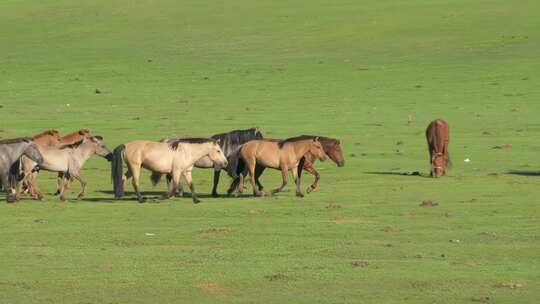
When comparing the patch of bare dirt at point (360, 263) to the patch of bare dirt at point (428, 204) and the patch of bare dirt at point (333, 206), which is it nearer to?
the patch of bare dirt at point (333, 206)

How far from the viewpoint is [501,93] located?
3959 cm

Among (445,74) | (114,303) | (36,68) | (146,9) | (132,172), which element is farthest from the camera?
(146,9)

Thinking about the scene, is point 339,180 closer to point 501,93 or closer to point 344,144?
point 344,144

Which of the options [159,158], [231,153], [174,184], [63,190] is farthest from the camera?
[231,153]

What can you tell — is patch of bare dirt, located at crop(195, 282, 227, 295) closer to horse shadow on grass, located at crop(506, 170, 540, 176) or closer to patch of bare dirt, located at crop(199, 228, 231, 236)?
patch of bare dirt, located at crop(199, 228, 231, 236)

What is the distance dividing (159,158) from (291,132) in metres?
11.0

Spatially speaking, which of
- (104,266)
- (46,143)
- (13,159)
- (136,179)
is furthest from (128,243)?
(46,143)

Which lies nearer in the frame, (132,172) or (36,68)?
(132,172)

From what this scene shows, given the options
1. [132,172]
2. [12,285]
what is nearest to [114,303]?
[12,285]

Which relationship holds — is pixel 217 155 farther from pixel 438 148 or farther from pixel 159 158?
pixel 438 148

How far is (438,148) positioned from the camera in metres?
24.9

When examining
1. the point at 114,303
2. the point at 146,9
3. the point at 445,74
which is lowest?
the point at 114,303

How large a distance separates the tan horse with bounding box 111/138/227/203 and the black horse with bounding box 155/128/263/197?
0.58 m

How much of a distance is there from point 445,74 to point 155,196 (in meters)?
23.4
